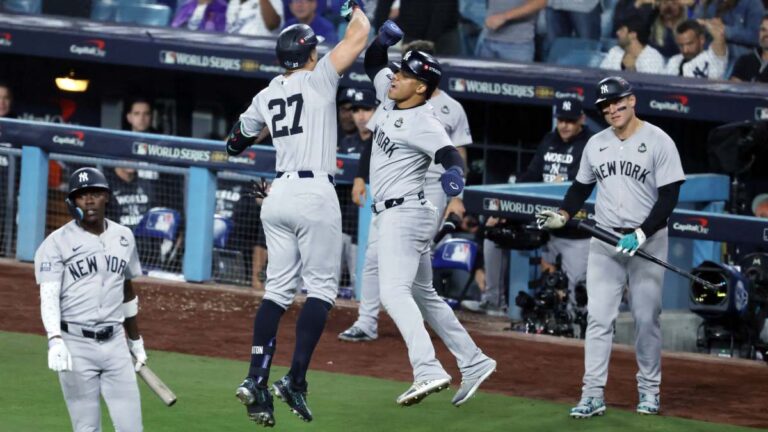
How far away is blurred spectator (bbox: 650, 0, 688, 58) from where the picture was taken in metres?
12.2

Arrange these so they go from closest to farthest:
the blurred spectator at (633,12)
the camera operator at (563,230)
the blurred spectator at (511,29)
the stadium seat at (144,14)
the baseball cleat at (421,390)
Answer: the baseball cleat at (421,390) → the camera operator at (563,230) → the blurred spectator at (633,12) → the blurred spectator at (511,29) → the stadium seat at (144,14)

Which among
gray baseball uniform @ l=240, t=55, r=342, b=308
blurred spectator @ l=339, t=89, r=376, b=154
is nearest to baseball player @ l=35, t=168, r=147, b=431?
gray baseball uniform @ l=240, t=55, r=342, b=308

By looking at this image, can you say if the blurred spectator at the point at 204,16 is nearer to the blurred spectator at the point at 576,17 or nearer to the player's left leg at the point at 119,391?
the blurred spectator at the point at 576,17

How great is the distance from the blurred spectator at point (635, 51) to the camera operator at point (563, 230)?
55.5 inches

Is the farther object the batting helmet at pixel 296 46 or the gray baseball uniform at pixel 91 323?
the batting helmet at pixel 296 46

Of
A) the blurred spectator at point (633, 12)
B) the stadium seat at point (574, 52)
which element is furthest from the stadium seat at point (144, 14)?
the blurred spectator at point (633, 12)

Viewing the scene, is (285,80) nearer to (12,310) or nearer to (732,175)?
(12,310)

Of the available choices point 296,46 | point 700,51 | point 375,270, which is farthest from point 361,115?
point 296,46

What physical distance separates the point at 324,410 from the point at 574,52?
18.7ft

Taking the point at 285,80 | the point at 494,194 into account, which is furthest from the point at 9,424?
the point at 494,194

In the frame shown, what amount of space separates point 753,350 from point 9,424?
200 inches

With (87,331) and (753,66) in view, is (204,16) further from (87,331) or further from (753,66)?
(87,331)

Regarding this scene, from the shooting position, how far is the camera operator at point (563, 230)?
425 inches

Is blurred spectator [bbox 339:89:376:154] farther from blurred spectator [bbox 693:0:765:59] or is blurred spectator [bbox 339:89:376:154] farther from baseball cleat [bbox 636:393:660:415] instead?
baseball cleat [bbox 636:393:660:415]
